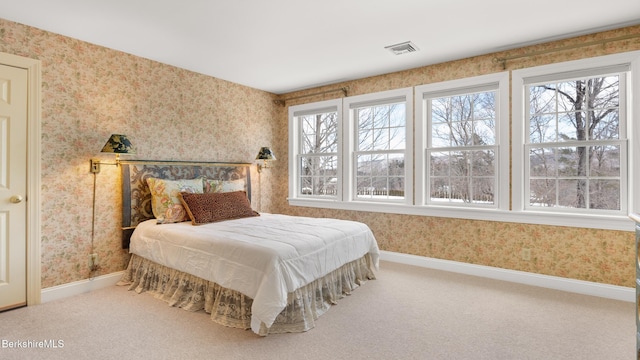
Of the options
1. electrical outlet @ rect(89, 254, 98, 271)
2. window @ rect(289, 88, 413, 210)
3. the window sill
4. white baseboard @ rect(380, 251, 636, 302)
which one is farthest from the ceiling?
white baseboard @ rect(380, 251, 636, 302)

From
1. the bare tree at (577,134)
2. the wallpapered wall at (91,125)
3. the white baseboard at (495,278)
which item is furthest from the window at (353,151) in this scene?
the wallpapered wall at (91,125)

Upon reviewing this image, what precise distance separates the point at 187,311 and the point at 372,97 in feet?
10.7

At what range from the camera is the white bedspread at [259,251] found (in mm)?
2223

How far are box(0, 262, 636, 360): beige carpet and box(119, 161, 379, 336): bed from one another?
0.14 metres

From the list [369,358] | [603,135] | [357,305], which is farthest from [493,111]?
[369,358]

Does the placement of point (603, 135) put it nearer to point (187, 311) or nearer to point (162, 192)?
point (187, 311)

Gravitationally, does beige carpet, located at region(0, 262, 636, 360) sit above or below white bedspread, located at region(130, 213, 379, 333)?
below

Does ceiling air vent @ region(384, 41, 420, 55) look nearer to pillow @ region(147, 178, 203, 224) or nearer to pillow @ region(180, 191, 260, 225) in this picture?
pillow @ region(180, 191, 260, 225)

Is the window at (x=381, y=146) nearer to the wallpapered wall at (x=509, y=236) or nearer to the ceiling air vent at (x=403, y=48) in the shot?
the wallpapered wall at (x=509, y=236)

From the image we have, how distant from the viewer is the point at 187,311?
8.72 ft

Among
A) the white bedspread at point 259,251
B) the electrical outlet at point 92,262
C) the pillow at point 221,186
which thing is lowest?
the electrical outlet at point 92,262

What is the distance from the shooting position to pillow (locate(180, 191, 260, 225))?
10.7ft

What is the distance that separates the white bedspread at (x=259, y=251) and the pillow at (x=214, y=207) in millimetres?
115

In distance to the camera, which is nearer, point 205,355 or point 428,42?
point 205,355
